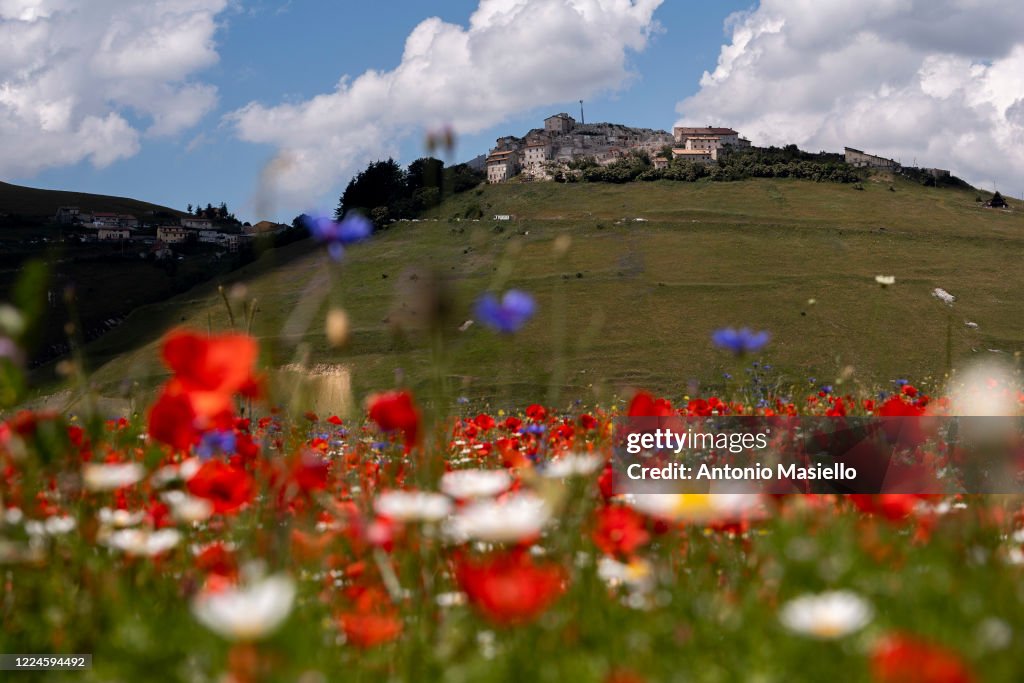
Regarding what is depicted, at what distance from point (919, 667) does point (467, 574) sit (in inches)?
26.8

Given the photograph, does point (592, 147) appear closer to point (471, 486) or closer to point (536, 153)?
point (536, 153)

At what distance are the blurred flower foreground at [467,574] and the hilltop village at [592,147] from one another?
382 feet

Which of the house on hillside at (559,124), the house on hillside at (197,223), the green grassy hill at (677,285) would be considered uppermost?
the house on hillside at (559,124)

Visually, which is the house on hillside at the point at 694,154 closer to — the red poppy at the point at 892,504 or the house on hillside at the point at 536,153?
the house on hillside at the point at 536,153

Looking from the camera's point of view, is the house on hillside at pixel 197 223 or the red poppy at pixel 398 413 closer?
the red poppy at pixel 398 413

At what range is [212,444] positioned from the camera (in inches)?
113

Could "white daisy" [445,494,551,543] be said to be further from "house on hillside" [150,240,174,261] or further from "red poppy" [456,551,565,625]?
"house on hillside" [150,240,174,261]

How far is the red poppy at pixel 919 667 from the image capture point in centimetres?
107

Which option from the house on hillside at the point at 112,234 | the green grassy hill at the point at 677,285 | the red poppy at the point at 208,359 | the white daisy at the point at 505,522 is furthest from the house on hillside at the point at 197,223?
the white daisy at the point at 505,522

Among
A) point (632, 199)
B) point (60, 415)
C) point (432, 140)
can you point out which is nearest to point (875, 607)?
point (432, 140)

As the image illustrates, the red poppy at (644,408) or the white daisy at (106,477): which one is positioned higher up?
the red poppy at (644,408)

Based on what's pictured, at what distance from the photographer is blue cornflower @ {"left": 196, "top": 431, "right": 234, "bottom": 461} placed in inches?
113

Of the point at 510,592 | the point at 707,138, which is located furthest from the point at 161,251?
the point at 510,592

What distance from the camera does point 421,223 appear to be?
80.8 metres
